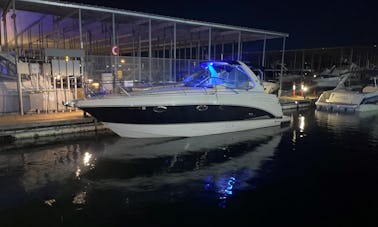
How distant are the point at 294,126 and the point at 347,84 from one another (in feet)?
42.2

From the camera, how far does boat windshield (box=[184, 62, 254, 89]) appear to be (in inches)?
419

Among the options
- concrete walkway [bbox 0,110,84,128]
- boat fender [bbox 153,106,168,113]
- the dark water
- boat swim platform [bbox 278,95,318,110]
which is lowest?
the dark water

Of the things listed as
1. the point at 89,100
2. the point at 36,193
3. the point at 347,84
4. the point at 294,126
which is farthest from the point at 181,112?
the point at 347,84

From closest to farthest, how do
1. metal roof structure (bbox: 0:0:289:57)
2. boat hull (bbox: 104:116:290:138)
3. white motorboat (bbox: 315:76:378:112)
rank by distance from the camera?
1. boat hull (bbox: 104:116:290:138)
2. metal roof structure (bbox: 0:0:289:57)
3. white motorboat (bbox: 315:76:378:112)

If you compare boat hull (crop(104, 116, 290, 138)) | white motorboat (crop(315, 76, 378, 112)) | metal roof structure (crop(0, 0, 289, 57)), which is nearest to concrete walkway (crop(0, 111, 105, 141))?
boat hull (crop(104, 116, 290, 138))

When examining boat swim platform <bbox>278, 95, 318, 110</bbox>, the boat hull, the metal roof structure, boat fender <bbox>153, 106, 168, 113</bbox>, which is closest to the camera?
boat fender <bbox>153, 106, 168, 113</bbox>

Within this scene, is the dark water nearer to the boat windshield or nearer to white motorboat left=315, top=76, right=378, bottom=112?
the boat windshield

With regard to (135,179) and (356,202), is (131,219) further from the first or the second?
(356,202)

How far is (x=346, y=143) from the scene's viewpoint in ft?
32.8

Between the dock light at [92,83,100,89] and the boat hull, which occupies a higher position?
the dock light at [92,83,100,89]

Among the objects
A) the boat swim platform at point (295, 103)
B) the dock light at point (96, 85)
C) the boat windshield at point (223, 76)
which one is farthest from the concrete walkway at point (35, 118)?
the boat swim platform at point (295, 103)

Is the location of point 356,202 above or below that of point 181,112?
below

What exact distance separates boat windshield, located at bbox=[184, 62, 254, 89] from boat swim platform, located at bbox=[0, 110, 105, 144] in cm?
376

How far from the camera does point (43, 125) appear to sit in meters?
9.91
